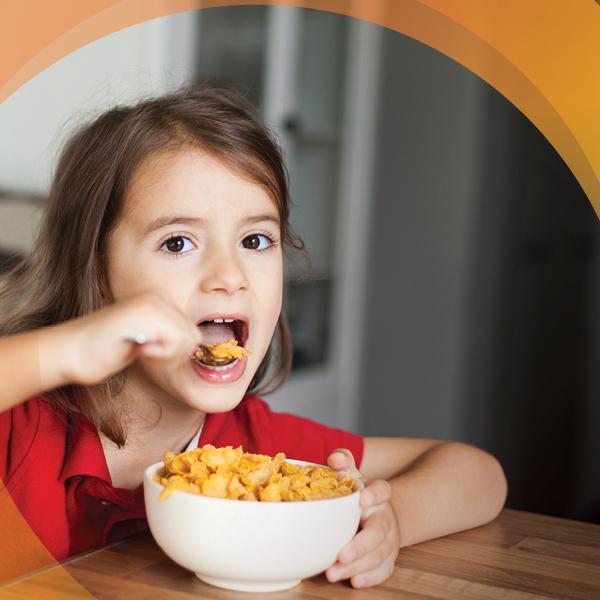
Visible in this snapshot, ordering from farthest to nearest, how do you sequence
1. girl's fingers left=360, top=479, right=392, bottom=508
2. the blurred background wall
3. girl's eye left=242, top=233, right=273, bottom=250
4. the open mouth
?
the blurred background wall < girl's eye left=242, top=233, right=273, bottom=250 < the open mouth < girl's fingers left=360, top=479, right=392, bottom=508

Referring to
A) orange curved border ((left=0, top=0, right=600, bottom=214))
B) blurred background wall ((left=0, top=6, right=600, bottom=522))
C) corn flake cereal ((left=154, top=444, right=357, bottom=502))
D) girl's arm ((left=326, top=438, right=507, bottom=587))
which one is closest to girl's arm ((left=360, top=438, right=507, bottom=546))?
girl's arm ((left=326, top=438, right=507, bottom=587))

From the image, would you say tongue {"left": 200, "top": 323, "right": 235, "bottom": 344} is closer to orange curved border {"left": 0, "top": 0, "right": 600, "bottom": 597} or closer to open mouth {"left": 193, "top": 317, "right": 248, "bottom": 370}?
open mouth {"left": 193, "top": 317, "right": 248, "bottom": 370}

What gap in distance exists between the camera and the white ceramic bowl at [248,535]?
0.62m

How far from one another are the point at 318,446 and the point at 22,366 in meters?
0.51

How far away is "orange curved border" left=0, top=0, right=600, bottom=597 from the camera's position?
100 centimetres

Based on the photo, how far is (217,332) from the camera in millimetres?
993

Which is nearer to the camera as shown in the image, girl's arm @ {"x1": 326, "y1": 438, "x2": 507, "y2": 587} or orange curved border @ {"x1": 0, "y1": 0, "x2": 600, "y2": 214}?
girl's arm @ {"x1": 326, "y1": 438, "x2": 507, "y2": 587}

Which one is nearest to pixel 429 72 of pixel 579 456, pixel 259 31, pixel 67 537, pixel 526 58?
pixel 259 31

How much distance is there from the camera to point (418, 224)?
3.37 metres

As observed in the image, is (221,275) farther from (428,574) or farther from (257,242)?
(428,574)

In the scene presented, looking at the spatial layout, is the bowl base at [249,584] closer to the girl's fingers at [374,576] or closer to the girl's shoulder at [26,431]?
the girl's fingers at [374,576]

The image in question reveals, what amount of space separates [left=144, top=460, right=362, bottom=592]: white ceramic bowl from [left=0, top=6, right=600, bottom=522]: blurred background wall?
2091mm

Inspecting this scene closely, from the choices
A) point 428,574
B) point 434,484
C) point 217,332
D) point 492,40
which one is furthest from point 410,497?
point 492,40

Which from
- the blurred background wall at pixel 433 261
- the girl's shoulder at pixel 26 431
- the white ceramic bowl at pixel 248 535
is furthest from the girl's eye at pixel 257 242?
the blurred background wall at pixel 433 261
